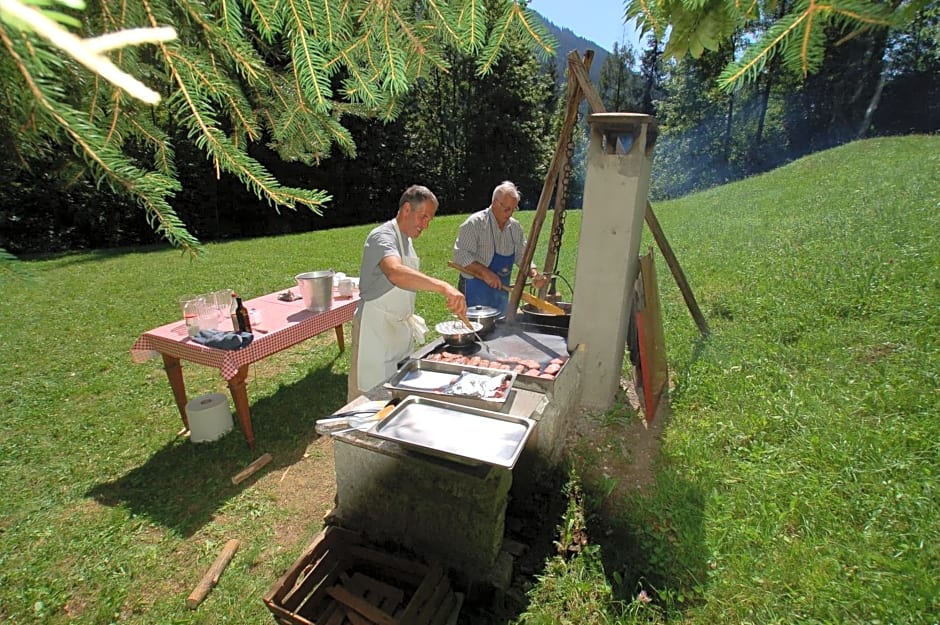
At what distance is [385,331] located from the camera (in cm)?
386

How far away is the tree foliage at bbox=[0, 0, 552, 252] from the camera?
3.45 feet

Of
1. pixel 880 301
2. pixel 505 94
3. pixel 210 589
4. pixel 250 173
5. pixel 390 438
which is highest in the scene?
pixel 505 94

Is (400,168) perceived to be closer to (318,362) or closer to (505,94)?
(505,94)

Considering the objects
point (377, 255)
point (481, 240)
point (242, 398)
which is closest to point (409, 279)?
point (377, 255)

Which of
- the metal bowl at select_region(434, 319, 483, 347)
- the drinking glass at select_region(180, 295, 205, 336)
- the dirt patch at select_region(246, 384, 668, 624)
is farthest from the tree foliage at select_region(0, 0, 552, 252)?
the drinking glass at select_region(180, 295, 205, 336)

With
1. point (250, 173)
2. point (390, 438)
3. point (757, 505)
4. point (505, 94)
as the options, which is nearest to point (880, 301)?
point (757, 505)

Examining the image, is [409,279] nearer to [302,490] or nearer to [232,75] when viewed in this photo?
[232,75]

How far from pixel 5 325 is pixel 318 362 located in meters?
6.47

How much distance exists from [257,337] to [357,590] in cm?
250

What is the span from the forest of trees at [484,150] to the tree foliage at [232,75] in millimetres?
11993

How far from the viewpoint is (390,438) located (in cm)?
242

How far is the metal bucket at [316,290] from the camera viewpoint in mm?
4953

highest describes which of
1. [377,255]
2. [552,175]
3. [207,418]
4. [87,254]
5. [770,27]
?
[770,27]

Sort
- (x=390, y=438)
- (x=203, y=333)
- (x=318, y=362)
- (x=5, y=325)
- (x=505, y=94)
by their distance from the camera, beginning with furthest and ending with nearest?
(x=505, y=94), (x=5, y=325), (x=318, y=362), (x=203, y=333), (x=390, y=438)
